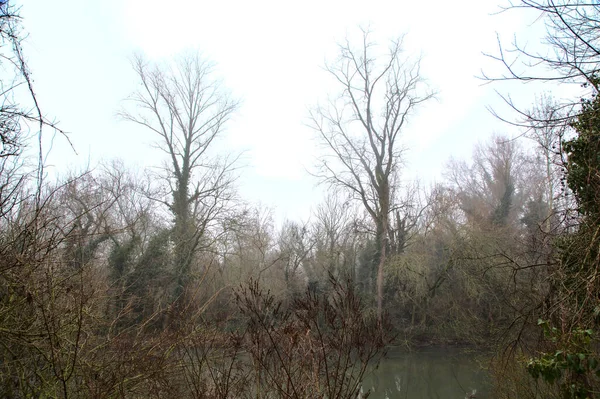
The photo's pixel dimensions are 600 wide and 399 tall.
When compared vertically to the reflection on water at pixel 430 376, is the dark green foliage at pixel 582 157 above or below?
above

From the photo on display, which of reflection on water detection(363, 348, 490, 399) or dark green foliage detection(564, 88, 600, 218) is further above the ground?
dark green foliage detection(564, 88, 600, 218)

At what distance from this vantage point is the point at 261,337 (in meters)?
4.13

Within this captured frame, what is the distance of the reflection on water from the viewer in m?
14.2

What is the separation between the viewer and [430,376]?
16938mm

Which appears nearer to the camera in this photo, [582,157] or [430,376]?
[582,157]

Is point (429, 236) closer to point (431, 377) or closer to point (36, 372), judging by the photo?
point (431, 377)

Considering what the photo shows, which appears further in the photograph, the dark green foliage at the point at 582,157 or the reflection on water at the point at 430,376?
the reflection on water at the point at 430,376

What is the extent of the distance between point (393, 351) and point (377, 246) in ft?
17.2

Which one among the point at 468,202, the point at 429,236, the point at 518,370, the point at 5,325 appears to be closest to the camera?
the point at 5,325

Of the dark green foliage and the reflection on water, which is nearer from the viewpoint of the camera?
the dark green foliage

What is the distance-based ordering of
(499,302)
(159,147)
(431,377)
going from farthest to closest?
(159,147), (499,302), (431,377)

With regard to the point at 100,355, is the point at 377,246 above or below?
above

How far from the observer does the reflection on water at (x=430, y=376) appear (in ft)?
46.7

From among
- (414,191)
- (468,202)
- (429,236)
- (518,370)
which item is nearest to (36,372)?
(518,370)
